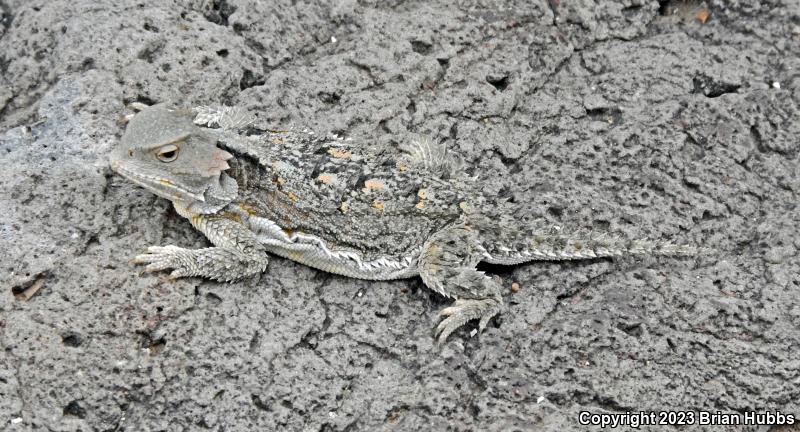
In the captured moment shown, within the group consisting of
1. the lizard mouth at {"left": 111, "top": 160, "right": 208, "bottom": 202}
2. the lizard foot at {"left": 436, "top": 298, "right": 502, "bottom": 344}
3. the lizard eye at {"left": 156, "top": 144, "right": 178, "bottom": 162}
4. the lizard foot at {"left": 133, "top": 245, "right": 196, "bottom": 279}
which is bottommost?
the lizard foot at {"left": 436, "top": 298, "right": 502, "bottom": 344}

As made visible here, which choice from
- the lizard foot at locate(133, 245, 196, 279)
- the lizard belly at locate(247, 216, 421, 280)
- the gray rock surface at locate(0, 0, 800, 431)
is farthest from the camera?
the lizard belly at locate(247, 216, 421, 280)

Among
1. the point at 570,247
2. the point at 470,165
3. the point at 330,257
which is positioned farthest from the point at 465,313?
the point at 470,165

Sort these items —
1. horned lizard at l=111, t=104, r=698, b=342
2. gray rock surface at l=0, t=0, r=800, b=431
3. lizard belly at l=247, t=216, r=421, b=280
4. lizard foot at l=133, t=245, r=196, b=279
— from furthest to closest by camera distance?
lizard belly at l=247, t=216, r=421, b=280
horned lizard at l=111, t=104, r=698, b=342
lizard foot at l=133, t=245, r=196, b=279
gray rock surface at l=0, t=0, r=800, b=431

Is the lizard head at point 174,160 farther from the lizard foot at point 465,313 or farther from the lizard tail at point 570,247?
the lizard tail at point 570,247

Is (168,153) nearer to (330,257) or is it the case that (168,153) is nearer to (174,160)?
(174,160)

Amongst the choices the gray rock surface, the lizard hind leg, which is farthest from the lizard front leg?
the lizard hind leg

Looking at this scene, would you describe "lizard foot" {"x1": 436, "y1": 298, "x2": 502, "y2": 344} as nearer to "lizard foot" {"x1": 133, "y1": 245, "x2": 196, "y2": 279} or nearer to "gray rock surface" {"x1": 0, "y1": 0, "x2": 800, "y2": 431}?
"gray rock surface" {"x1": 0, "y1": 0, "x2": 800, "y2": 431}

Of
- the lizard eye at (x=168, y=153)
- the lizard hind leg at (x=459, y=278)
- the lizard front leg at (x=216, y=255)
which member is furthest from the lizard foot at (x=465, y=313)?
the lizard eye at (x=168, y=153)
